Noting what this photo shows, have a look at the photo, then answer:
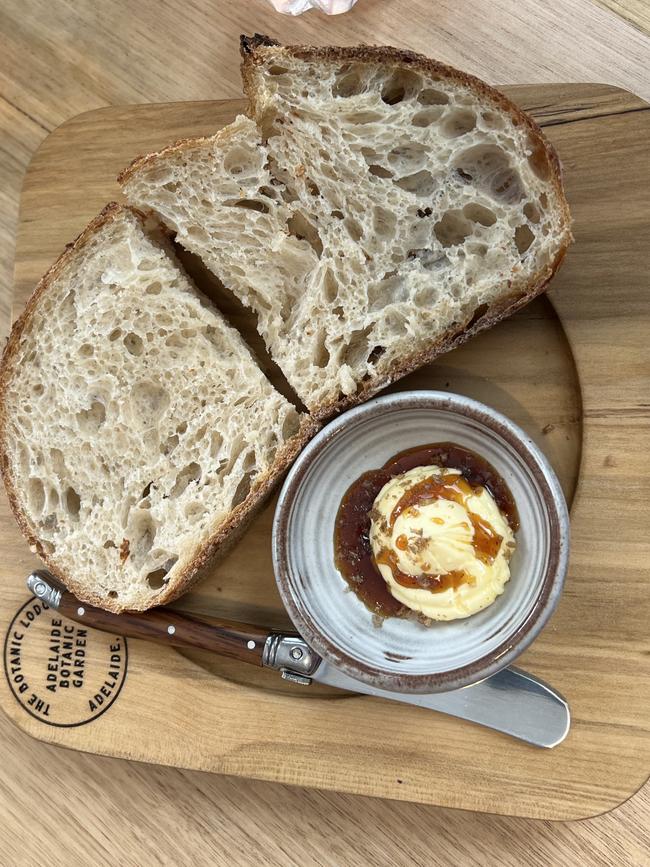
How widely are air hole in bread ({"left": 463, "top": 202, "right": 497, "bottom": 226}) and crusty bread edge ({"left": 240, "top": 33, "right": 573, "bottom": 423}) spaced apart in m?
0.20

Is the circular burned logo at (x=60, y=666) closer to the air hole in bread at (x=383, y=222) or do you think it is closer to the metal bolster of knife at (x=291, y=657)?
the metal bolster of knife at (x=291, y=657)

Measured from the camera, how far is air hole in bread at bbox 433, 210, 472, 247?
224 cm

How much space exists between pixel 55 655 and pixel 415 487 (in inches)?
52.8

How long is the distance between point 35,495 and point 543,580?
1621 mm

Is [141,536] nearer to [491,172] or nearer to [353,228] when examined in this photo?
[353,228]

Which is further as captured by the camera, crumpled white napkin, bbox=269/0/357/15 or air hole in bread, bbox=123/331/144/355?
crumpled white napkin, bbox=269/0/357/15

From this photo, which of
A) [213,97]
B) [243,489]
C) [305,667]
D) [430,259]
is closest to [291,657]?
[305,667]

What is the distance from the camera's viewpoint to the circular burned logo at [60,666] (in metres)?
2.51

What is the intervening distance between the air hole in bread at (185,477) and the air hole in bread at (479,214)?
112 cm

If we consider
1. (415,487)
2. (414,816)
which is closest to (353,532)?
(415,487)

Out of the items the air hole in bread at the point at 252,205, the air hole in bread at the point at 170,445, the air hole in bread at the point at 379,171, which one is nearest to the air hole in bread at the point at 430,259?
the air hole in bread at the point at 379,171

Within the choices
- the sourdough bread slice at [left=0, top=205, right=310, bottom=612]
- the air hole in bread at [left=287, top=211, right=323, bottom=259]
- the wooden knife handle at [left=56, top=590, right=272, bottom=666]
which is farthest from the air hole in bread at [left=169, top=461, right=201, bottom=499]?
the air hole in bread at [left=287, top=211, right=323, bottom=259]

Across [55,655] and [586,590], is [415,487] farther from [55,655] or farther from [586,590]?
[55,655]

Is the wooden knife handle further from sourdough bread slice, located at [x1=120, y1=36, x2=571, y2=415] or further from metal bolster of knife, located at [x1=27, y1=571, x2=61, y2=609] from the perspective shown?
sourdough bread slice, located at [x1=120, y1=36, x2=571, y2=415]
